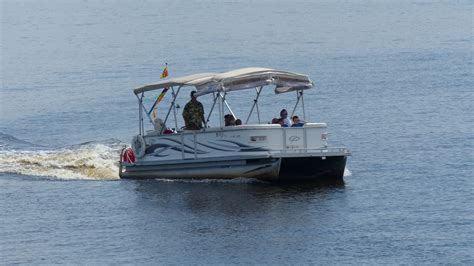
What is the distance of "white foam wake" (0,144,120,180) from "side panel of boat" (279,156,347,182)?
297 inches

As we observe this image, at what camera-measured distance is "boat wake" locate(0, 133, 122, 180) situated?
4091 centimetres

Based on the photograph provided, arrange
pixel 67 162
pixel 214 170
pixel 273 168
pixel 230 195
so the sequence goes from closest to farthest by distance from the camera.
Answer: pixel 230 195 < pixel 273 168 < pixel 214 170 < pixel 67 162

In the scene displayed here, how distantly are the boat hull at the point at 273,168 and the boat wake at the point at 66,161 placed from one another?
453 centimetres

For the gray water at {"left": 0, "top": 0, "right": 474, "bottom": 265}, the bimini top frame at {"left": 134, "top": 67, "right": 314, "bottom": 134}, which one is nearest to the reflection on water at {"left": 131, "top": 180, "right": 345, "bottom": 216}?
the gray water at {"left": 0, "top": 0, "right": 474, "bottom": 265}

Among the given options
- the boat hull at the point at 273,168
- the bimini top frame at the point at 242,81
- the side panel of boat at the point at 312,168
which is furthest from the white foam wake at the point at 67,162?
the side panel of boat at the point at 312,168

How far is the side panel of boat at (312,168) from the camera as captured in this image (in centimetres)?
3606

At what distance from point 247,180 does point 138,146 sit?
4.46 meters

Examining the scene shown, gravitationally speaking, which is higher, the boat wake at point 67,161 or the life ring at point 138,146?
the life ring at point 138,146

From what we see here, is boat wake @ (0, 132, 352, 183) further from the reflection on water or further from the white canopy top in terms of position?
the white canopy top

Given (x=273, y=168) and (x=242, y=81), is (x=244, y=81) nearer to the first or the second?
(x=242, y=81)

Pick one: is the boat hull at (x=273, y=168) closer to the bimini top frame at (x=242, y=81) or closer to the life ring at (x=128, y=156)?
the bimini top frame at (x=242, y=81)

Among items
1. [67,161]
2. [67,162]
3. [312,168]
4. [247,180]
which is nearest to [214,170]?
[247,180]

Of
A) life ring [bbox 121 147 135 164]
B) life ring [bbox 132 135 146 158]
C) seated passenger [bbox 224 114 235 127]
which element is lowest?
life ring [bbox 121 147 135 164]

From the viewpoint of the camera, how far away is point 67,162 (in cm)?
4259
